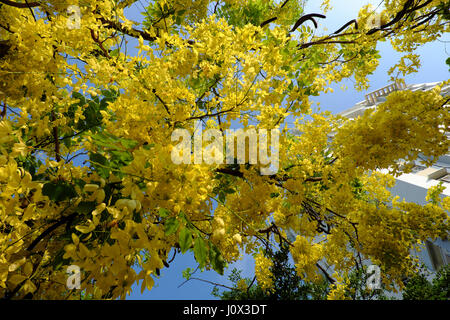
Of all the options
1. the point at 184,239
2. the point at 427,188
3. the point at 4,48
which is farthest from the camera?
the point at 427,188

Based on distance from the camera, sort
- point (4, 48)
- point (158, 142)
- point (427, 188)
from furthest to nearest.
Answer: point (427, 188) → point (4, 48) → point (158, 142)

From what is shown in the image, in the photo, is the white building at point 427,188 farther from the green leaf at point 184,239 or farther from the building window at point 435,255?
the green leaf at point 184,239

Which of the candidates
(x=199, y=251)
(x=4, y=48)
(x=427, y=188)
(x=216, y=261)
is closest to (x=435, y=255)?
(x=427, y=188)

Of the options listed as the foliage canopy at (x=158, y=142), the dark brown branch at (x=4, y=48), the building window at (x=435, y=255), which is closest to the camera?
the foliage canopy at (x=158, y=142)

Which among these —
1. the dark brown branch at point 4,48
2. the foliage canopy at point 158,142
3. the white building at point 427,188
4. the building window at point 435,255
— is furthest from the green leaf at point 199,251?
the building window at point 435,255

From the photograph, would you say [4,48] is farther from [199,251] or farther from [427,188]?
[427,188]

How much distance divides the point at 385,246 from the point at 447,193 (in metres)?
6.54

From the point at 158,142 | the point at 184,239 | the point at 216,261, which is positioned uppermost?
the point at 158,142

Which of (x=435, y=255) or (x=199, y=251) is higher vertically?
(x=199, y=251)

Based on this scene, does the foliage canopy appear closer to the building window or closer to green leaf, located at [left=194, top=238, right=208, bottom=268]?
green leaf, located at [left=194, top=238, right=208, bottom=268]

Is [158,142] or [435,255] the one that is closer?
[158,142]

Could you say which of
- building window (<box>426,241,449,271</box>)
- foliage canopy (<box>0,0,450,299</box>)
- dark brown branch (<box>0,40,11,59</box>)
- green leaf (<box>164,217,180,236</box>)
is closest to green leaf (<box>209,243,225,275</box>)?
foliage canopy (<box>0,0,450,299</box>)
